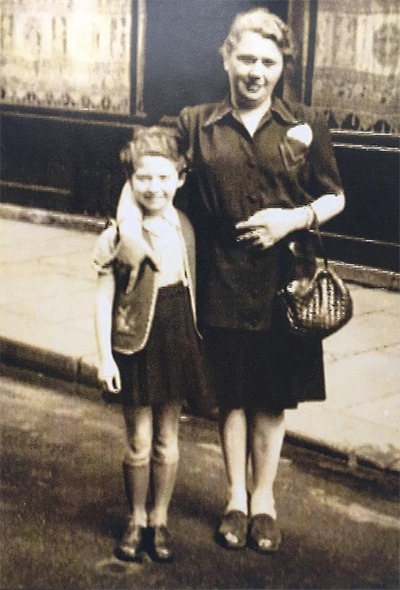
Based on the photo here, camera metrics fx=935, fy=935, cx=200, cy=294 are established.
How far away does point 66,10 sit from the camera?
8609mm

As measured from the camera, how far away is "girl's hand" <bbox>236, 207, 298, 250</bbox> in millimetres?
3219

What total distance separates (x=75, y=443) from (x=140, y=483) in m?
1.36

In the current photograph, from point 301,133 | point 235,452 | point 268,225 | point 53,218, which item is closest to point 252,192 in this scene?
point 268,225

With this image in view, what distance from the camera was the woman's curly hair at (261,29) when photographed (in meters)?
3.12

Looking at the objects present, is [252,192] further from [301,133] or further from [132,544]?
[132,544]

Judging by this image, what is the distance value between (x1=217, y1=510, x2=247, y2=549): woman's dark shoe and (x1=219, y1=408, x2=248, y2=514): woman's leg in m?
0.02

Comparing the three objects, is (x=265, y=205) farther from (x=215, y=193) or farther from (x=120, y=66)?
(x=120, y=66)

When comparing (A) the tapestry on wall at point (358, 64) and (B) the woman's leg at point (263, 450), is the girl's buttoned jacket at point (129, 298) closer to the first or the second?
(B) the woman's leg at point (263, 450)

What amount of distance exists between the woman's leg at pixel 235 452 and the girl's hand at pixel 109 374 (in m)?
0.53

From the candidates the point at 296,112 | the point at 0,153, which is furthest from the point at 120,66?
the point at 296,112

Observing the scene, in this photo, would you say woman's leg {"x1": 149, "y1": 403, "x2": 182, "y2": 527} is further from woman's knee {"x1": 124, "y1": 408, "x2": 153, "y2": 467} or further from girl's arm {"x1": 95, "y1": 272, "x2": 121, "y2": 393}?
girl's arm {"x1": 95, "y1": 272, "x2": 121, "y2": 393}

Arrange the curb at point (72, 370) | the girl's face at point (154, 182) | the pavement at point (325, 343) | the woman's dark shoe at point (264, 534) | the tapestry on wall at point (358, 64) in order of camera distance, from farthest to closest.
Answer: the tapestry on wall at point (358, 64), the pavement at point (325, 343), the curb at point (72, 370), the woman's dark shoe at point (264, 534), the girl's face at point (154, 182)

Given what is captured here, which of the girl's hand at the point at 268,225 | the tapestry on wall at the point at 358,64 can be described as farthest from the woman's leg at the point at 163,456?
the tapestry on wall at the point at 358,64

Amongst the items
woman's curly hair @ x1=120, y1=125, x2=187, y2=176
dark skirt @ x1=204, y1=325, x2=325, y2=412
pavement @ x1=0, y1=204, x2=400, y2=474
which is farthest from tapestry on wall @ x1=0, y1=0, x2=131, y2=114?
dark skirt @ x1=204, y1=325, x2=325, y2=412
